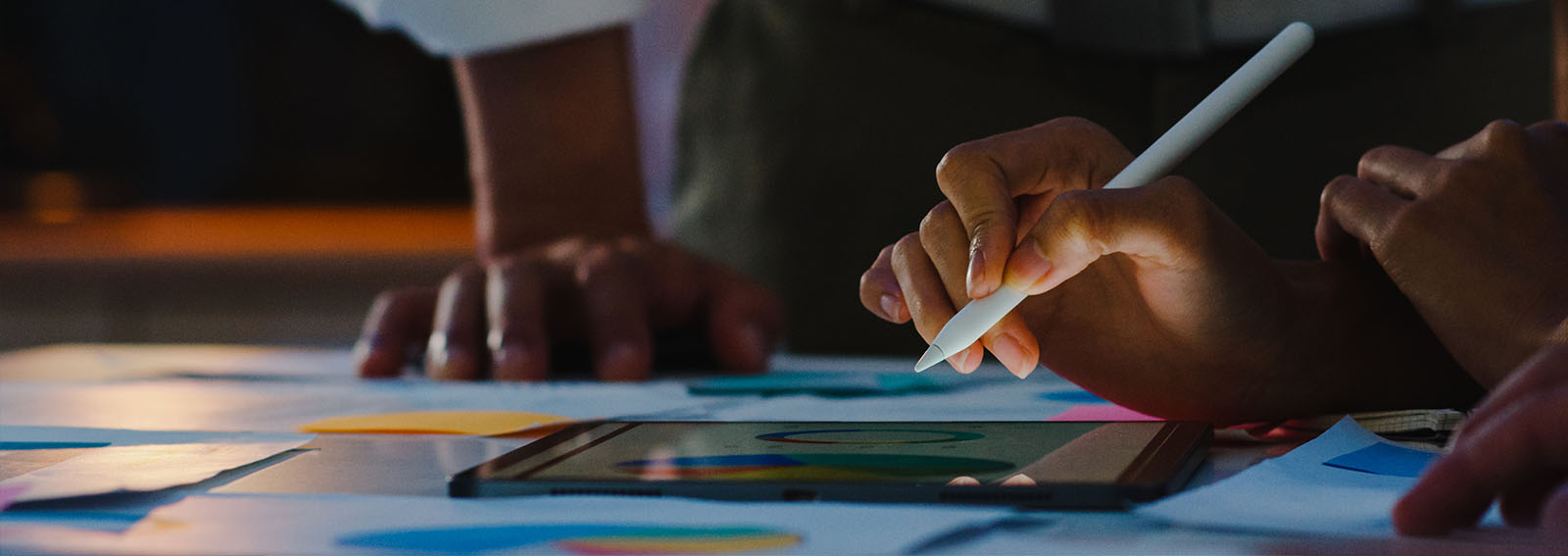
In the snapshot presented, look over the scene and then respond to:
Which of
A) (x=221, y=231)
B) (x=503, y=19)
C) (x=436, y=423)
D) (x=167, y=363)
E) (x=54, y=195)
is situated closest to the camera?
(x=436, y=423)

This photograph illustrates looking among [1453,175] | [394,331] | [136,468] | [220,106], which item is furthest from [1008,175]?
[220,106]

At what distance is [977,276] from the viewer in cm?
39

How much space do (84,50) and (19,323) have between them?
916 millimetres

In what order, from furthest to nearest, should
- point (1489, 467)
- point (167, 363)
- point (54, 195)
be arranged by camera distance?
point (54, 195) → point (167, 363) → point (1489, 467)

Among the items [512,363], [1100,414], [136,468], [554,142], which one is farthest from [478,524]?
[554,142]

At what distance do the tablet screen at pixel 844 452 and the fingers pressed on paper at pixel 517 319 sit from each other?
24 centimetres

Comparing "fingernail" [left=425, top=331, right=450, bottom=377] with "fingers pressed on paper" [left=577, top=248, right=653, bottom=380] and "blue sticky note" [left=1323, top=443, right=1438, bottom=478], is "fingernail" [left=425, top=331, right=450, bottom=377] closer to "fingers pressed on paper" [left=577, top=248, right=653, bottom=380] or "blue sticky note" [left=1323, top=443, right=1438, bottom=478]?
"fingers pressed on paper" [left=577, top=248, right=653, bottom=380]

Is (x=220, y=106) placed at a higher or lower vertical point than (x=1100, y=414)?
higher

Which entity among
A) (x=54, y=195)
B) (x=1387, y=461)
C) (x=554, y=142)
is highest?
(x=54, y=195)

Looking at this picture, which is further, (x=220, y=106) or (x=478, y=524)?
(x=220, y=106)

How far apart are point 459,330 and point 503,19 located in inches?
11.1

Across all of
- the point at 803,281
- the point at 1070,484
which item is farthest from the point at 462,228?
the point at 1070,484

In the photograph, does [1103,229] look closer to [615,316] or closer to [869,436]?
[869,436]

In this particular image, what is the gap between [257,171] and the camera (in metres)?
3.18
